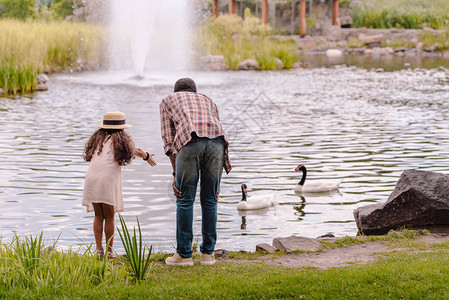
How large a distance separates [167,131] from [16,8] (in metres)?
54.2

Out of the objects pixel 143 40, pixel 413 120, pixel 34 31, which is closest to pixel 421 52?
pixel 143 40

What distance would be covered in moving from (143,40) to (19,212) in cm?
2883

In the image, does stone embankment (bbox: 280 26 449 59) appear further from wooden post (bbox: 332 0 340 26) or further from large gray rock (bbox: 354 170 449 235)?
large gray rock (bbox: 354 170 449 235)

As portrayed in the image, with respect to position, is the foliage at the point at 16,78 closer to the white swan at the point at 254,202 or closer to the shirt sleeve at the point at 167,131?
the white swan at the point at 254,202

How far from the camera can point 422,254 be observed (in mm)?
7508

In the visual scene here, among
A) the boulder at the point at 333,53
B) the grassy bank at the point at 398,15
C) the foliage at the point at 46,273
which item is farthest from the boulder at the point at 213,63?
the grassy bank at the point at 398,15

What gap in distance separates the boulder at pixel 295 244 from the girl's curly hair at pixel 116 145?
2.22 m

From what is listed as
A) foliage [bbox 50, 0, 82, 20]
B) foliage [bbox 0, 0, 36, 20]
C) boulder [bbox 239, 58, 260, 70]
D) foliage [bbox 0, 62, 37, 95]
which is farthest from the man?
foliage [bbox 50, 0, 82, 20]

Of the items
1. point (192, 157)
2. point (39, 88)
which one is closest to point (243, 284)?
point (192, 157)

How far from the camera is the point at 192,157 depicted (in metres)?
6.98

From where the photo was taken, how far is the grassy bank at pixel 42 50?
24547 mm

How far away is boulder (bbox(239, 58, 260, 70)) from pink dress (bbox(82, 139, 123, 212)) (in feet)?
98.7

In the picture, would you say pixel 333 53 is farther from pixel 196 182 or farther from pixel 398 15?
pixel 196 182

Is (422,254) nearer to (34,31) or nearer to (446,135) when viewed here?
(446,135)
